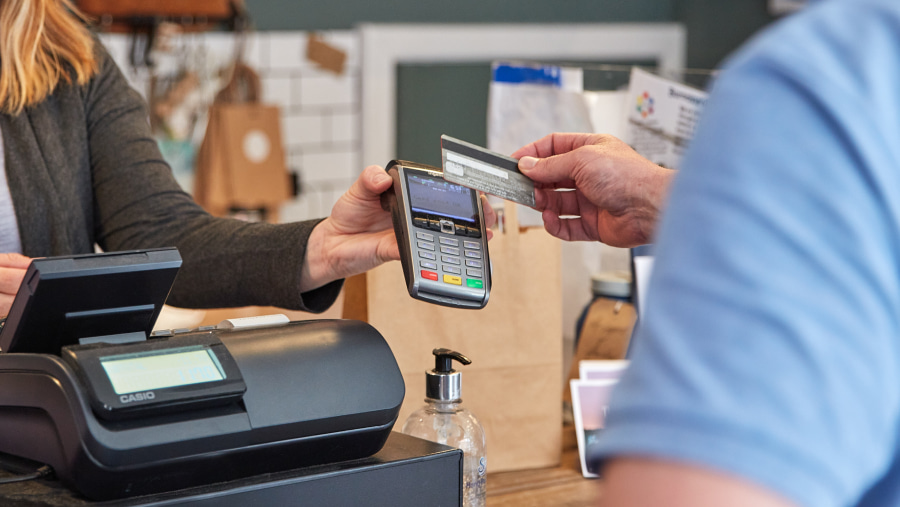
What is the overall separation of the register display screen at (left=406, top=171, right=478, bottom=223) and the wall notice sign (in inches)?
24.5

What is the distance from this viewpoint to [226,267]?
98 cm

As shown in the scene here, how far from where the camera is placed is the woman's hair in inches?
41.8

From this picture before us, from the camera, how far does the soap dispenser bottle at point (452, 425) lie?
769 millimetres

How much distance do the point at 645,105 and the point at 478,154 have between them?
0.66m

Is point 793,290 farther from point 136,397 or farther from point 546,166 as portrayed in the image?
point 546,166

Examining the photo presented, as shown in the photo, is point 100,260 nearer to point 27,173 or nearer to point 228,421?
point 228,421

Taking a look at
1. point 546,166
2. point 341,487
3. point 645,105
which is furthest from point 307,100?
point 341,487

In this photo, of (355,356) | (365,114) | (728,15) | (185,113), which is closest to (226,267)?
(355,356)

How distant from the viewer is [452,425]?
790mm

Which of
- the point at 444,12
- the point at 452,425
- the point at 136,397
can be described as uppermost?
the point at 444,12

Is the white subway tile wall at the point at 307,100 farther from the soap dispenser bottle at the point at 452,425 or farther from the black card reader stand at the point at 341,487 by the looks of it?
the black card reader stand at the point at 341,487

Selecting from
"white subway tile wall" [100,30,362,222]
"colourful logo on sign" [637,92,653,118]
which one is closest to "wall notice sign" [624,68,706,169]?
"colourful logo on sign" [637,92,653,118]

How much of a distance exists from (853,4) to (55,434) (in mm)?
481

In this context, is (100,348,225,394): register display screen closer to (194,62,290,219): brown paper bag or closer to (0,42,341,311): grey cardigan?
(0,42,341,311): grey cardigan
